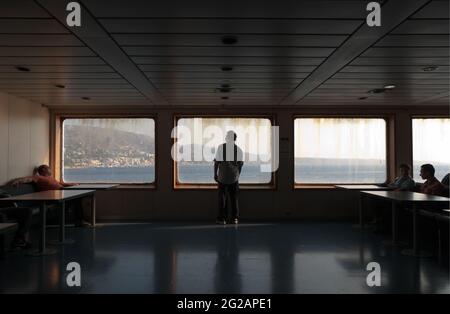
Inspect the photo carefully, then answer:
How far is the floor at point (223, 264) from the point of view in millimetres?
4066

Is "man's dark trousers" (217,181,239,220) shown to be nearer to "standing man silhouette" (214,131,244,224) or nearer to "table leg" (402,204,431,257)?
"standing man silhouette" (214,131,244,224)

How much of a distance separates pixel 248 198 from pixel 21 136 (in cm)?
482

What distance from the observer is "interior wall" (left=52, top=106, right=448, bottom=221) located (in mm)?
8969

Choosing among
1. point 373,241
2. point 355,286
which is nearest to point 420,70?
point 373,241

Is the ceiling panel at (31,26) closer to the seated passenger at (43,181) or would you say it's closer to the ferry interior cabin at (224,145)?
the ferry interior cabin at (224,145)

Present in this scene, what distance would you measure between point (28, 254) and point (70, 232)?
73.3 inches

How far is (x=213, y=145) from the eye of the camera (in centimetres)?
967

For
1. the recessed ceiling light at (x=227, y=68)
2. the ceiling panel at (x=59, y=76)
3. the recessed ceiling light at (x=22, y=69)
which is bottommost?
the recessed ceiling light at (x=227, y=68)

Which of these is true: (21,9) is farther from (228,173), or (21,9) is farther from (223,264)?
(228,173)

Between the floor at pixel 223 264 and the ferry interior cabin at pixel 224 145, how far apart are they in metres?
0.04

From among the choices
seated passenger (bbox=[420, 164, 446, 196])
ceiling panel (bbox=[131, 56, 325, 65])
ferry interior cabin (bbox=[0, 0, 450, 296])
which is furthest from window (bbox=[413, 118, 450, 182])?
ceiling panel (bbox=[131, 56, 325, 65])

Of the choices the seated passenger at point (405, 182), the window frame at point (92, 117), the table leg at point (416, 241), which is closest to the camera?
the table leg at point (416, 241)

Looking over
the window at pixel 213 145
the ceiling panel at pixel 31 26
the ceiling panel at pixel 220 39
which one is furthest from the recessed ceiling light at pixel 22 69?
the window at pixel 213 145

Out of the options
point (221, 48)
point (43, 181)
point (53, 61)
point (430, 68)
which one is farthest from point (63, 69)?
point (430, 68)
